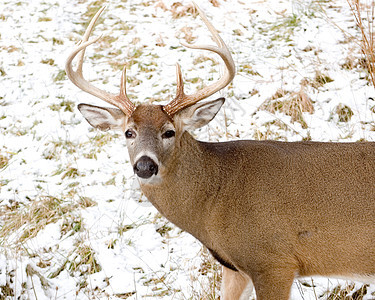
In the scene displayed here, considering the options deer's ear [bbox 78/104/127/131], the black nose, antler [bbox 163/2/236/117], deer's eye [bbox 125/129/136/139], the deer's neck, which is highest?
antler [bbox 163/2/236/117]

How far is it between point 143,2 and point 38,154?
4819mm

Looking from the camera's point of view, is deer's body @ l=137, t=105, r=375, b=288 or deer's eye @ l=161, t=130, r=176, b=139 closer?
deer's body @ l=137, t=105, r=375, b=288

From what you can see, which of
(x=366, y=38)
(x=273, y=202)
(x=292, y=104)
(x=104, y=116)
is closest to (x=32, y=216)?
(x=104, y=116)

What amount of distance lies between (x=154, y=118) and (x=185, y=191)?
58 centimetres

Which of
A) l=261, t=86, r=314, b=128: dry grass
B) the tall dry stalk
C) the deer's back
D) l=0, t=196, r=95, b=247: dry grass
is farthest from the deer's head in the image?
l=261, t=86, r=314, b=128: dry grass

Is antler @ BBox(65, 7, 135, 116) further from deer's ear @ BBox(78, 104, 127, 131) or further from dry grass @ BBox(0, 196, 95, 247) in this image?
dry grass @ BBox(0, 196, 95, 247)

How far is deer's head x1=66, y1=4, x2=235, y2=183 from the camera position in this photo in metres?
4.10

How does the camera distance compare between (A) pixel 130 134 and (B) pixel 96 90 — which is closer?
(A) pixel 130 134

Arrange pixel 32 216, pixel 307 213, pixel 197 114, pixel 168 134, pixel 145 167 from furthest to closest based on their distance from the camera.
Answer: pixel 32 216, pixel 197 114, pixel 168 134, pixel 307 213, pixel 145 167

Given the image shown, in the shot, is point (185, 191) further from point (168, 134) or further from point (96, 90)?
point (96, 90)

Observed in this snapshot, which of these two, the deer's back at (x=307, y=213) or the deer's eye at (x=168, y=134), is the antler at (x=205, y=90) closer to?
the deer's eye at (x=168, y=134)

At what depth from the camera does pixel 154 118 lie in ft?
13.9

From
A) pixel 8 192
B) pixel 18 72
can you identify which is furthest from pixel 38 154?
pixel 18 72

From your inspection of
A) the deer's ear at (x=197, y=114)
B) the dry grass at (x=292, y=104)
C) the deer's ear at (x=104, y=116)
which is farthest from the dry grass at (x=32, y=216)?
the dry grass at (x=292, y=104)
